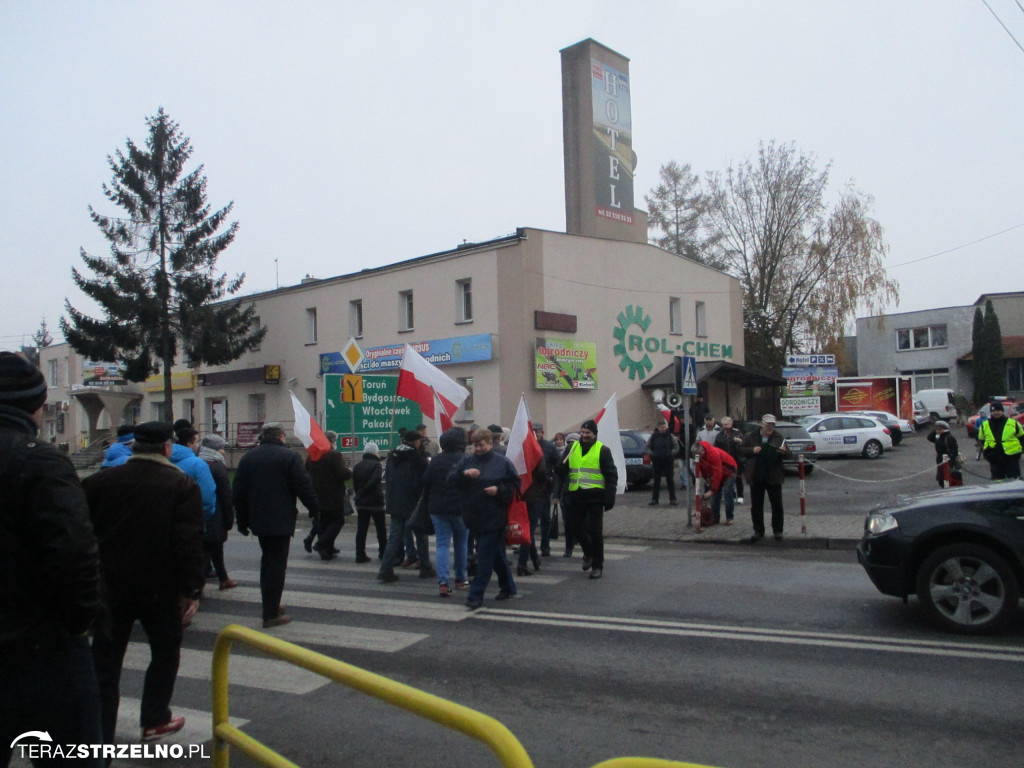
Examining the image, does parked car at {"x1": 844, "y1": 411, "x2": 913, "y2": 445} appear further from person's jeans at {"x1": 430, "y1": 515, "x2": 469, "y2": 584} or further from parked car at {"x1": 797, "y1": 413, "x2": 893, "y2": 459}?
person's jeans at {"x1": 430, "y1": 515, "x2": 469, "y2": 584}

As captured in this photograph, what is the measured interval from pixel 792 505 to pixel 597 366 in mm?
12832

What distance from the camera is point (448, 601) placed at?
8.48 m

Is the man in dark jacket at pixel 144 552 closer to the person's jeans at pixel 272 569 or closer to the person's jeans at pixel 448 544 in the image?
the person's jeans at pixel 272 569

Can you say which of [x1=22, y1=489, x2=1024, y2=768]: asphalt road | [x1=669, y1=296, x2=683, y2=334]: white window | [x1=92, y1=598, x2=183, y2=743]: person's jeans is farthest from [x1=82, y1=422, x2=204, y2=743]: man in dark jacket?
[x1=669, y1=296, x2=683, y2=334]: white window

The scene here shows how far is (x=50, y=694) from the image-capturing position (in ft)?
8.76

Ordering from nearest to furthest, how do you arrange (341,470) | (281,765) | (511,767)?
1. (511,767)
2. (281,765)
3. (341,470)

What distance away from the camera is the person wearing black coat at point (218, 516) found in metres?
8.86

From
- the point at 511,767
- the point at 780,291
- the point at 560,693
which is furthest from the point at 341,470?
the point at 780,291

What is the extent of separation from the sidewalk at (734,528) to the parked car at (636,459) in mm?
3206

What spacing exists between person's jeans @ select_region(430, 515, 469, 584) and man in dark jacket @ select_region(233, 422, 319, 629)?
5.56ft

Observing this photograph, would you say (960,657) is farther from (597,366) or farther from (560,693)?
(597,366)

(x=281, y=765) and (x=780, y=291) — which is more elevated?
(x=780, y=291)

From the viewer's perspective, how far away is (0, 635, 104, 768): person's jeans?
259cm

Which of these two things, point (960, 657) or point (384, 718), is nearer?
point (384, 718)
